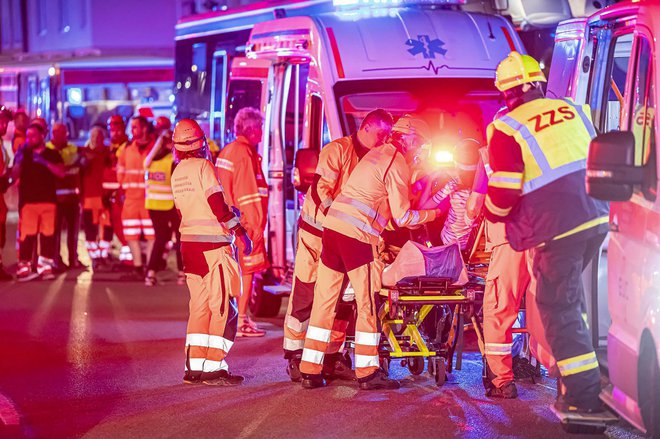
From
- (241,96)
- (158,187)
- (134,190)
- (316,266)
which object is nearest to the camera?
(316,266)

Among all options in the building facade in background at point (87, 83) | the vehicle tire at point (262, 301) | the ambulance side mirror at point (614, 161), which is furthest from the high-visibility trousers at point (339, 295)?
the building facade in background at point (87, 83)

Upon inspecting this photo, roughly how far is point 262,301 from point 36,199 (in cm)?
427

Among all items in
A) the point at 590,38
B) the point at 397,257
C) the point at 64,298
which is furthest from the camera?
the point at 64,298

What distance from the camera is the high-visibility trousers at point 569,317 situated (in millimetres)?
6434

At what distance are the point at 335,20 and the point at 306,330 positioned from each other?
10.4 ft

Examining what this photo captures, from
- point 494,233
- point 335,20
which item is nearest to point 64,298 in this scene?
point 335,20

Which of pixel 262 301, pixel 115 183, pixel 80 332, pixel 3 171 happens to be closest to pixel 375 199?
pixel 262 301

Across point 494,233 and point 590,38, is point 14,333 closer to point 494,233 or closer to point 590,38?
point 494,233

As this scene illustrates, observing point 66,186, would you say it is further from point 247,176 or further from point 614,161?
point 614,161

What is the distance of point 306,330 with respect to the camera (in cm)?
863

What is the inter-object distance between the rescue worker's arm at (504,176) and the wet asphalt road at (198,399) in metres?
1.26

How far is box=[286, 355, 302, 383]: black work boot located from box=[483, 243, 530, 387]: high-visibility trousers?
1.39 metres

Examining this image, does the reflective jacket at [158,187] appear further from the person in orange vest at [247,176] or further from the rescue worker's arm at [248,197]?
the rescue worker's arm at [248,197]

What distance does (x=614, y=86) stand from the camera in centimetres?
738
